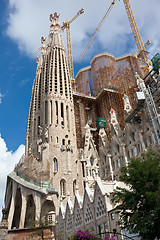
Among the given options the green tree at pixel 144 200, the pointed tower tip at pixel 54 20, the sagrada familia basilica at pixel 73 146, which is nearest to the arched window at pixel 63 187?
the sagrada familia basilica at pixel 73 146

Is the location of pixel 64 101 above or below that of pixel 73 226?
above

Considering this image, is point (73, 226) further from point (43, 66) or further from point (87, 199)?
point (43, 66)

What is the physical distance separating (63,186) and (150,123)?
1375cm

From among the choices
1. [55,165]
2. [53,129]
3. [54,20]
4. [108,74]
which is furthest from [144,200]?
[54,20]

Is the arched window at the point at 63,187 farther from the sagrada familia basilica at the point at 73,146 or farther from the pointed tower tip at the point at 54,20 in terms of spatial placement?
the pointed tower tip at the point at 54,20

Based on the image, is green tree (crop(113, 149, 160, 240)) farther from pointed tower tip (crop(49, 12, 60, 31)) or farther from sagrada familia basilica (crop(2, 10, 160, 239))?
pointed tower tip (crop(49, 12, 60, 31))

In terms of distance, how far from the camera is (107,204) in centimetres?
2088

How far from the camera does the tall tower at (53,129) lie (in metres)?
33.6

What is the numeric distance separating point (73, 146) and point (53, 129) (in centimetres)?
389

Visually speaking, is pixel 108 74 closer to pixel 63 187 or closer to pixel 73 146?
pixel 73 146

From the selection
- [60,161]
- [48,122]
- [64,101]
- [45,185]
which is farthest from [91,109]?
[45,185]

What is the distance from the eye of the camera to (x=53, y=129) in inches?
1480

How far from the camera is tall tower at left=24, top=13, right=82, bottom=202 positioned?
3359 cm

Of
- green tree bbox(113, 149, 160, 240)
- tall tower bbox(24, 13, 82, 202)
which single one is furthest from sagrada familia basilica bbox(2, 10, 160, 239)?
green tree bbox(113, 149, 160, 240)
